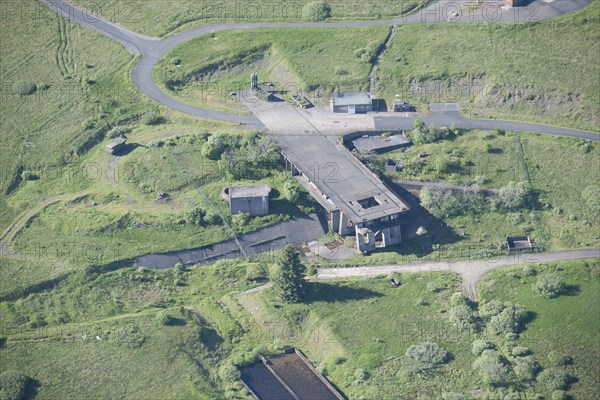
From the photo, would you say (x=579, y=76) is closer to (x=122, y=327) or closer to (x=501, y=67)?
(x=501, y=67)

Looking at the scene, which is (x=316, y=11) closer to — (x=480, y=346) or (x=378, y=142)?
(x=378, y=142)

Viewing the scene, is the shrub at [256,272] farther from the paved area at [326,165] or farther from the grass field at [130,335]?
the paved area at [326,165]

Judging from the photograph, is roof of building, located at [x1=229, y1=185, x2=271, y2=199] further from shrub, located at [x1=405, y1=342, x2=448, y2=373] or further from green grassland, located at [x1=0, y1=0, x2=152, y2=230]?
shrub, located at [x1=405, y1=342, x2=448, y2=373]

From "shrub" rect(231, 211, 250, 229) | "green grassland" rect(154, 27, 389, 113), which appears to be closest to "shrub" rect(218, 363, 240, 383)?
"shrub" rect(231, 211, 250, 229)

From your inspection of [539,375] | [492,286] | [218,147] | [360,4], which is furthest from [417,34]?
[539,375]

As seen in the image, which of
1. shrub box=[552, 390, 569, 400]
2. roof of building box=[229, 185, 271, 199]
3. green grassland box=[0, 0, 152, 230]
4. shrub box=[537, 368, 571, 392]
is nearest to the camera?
shrub box=[552, 390, 569, 400]

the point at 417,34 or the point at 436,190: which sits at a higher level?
the point at 417,34

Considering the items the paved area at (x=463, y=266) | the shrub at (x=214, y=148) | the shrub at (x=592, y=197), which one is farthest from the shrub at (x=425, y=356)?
the shrub at (x=214, y=148)
